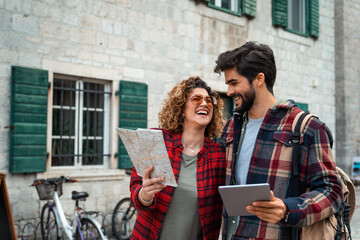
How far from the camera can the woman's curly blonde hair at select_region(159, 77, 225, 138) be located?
264cm

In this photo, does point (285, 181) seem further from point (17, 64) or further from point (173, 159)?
point (17, 64)

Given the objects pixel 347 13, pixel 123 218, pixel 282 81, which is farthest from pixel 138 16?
pixel 347 13

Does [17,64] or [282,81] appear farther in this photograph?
[282,81]

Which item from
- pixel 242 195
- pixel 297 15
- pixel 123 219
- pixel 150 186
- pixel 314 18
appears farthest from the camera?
pixel 297 15

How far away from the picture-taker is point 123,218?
6164mm

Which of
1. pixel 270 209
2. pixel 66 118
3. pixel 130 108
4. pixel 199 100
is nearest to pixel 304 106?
→ pixel 130 108

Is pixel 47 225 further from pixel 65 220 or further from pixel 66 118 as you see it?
pixel 66 118

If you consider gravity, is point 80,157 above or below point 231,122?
below

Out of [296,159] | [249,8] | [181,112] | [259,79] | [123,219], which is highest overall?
[249,8]

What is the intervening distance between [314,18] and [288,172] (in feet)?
29.7

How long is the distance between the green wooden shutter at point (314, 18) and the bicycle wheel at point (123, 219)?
21.4ft

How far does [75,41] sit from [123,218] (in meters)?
2.83

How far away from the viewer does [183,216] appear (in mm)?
2357

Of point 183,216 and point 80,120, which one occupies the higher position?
point 80,120
